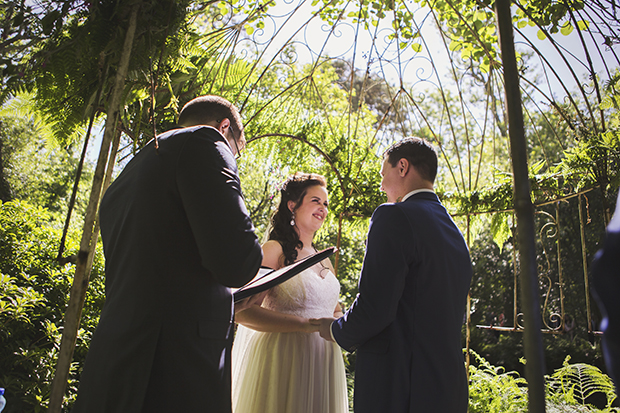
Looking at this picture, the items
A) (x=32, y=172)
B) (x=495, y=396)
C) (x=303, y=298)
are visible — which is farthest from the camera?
(x=32, y=172)

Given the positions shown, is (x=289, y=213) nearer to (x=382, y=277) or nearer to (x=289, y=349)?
(x=289, y=349)

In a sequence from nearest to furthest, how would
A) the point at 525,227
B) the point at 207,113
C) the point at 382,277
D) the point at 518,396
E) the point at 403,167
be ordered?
1. the point at 525,227
2. the point at 207,113
3. the point at 382,277
4. the point at 403,167
5. the point at 518,396

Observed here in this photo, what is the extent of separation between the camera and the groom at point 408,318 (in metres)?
1.85

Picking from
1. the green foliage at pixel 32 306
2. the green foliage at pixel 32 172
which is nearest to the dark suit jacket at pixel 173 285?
the green foliage at pixel 32 306

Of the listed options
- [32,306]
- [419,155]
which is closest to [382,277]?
[419,155]

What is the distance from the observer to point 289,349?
2.57 metres

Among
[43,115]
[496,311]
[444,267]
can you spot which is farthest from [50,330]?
[496,311]

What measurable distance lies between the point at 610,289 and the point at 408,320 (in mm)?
1350

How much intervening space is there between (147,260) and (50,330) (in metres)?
2.43

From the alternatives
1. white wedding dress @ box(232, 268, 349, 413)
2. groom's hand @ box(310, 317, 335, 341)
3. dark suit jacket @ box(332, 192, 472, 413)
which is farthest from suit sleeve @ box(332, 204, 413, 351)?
white wedding dress @ box(232, 268, 349, 413)

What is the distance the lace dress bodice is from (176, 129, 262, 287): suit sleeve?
139cm

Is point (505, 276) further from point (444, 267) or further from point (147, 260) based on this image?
point (147, 260)

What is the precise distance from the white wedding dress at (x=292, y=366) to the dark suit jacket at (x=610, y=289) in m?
2.10

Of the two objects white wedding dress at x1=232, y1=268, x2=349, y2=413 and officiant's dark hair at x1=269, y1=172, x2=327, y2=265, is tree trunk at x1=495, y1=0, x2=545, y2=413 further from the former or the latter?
officiant's dark hair at x1=269, y1=172, x2=327, y2=265
